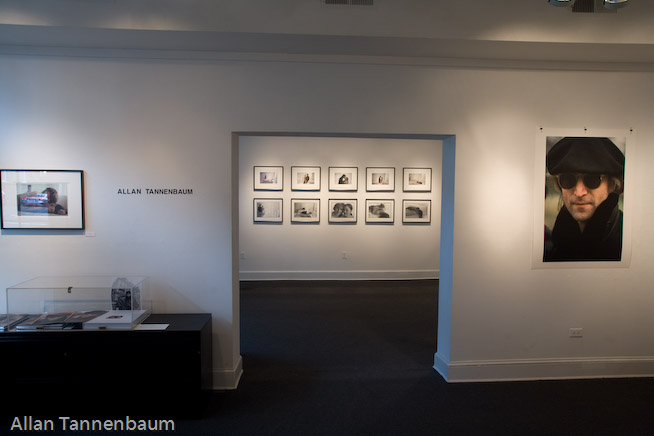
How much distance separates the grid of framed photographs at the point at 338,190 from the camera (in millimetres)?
8875

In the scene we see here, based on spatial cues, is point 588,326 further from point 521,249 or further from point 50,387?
point 50,387

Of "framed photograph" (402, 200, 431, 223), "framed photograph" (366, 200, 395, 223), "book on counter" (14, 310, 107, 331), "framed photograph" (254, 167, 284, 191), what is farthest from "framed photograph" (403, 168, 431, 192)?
"book on counter" (14, 310, 107, 331)

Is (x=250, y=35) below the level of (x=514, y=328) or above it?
above

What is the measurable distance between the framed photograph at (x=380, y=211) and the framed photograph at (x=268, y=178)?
2194mm

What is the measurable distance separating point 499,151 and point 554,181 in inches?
28.3

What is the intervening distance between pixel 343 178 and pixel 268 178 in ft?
5.92

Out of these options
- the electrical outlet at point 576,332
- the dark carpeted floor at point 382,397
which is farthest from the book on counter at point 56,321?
the electrical outlet at point 576,332

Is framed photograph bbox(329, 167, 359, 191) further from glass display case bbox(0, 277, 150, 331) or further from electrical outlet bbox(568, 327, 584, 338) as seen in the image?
glass display case bbox(0, 277, 150, 331)

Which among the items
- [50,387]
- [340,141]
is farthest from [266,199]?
Result: [50,387]

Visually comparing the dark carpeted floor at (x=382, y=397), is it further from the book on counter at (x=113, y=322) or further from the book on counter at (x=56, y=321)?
the book on counter at (x=56, y=321)

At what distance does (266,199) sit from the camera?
8.91 metres

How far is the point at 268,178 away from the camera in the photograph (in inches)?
349

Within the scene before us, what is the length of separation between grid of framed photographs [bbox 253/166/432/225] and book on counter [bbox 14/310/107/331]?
5432 mm

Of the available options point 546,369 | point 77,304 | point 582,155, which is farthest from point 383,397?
point 582,155
